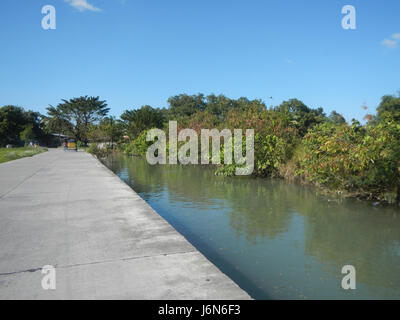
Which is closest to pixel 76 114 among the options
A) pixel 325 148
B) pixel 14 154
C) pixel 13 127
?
pixel 13 127

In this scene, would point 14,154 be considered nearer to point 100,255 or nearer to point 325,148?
point 325,148

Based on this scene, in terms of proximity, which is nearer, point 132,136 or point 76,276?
point 76,276

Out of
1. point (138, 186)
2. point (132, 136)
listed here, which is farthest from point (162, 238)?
point (132, 136)

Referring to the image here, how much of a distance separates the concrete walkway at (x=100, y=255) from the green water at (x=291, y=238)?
40.1 inches

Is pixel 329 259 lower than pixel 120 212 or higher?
lower

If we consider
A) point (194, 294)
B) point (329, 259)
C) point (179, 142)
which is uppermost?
point (179, 142)

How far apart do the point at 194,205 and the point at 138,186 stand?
15.0 ft

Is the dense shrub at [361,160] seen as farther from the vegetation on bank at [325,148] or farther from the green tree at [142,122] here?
the green tree at [142,122]

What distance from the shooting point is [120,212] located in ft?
20.4

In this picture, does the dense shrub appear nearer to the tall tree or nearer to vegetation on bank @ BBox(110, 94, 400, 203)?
vegetation on bank @ BBox(110, 94, 400, 203)

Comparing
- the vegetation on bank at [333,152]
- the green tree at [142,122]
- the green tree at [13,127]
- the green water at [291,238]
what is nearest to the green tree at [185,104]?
the green tree at [142,122]

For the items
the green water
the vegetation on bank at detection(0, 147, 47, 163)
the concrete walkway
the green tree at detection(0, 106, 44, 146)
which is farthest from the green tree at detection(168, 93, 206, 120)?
the concrete walkway
